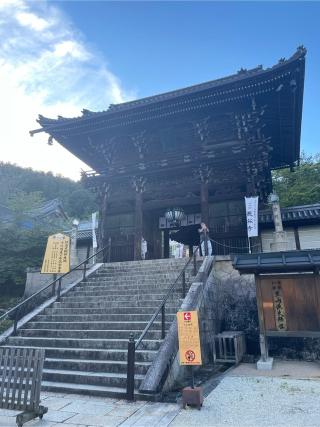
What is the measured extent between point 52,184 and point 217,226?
5579cm

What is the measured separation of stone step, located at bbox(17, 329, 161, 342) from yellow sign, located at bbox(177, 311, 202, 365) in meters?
1.98

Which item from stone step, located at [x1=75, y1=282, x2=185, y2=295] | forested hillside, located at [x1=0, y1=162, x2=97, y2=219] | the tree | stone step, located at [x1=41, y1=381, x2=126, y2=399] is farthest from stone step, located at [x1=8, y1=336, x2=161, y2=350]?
forested hillside, located at [x1=0, y1=162, x2=97, y2=219]

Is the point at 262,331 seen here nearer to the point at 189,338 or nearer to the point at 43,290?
the point at 189,338

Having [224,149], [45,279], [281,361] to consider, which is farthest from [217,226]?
[45,279]

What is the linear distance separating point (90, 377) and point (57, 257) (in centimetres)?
586

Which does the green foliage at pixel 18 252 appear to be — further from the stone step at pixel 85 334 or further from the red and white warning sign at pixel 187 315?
the red and white warning sign at pixel 187 315

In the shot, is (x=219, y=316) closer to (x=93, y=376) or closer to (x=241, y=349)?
(x=241, y=349)

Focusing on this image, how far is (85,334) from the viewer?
748 centimetres

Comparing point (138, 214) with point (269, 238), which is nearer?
point (138, 214)

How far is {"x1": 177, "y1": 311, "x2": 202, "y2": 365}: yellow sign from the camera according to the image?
188 inches

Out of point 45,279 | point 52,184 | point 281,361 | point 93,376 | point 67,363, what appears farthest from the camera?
point 52,184

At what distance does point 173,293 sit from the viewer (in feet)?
28.5

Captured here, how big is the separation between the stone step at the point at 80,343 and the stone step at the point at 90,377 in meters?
0.78

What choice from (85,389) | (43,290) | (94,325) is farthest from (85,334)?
(43,290)
